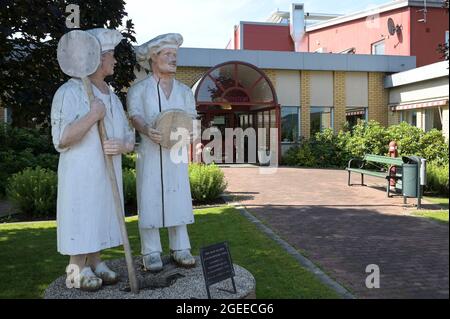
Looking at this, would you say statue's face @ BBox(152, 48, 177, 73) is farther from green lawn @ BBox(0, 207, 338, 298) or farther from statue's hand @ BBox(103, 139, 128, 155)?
A: green lawn @ BBox(0, 207, 338, 298)

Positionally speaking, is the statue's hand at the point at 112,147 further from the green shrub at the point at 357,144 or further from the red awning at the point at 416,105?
the red awning at the point at 416,105

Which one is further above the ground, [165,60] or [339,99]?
[339,99]

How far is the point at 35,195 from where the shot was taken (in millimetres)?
9039

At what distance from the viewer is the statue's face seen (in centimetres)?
388

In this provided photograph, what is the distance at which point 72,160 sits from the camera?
11.1 feet

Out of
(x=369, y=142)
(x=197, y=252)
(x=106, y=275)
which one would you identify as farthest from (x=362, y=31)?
(x=106, y=275)

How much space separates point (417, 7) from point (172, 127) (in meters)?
21.7

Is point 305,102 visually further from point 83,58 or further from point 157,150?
point 83,58

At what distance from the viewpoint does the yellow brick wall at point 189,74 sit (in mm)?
19422

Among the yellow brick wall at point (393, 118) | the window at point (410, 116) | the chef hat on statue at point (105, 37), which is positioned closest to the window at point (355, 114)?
the yellow brick wall at point (393, 118)

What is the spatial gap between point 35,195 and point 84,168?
20.5ft

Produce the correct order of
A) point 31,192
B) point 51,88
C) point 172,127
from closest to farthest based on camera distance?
point 172,127
point 51,88
point 31,192

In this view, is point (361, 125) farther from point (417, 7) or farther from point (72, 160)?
point (72, 160)

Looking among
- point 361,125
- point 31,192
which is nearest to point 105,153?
point 31,192
